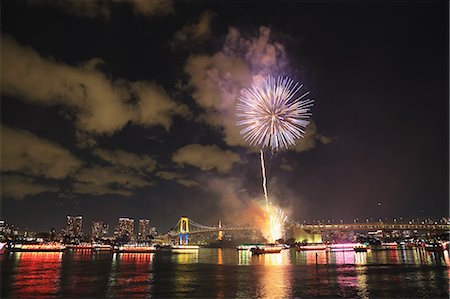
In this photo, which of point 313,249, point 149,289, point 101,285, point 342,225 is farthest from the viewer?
point 342,225

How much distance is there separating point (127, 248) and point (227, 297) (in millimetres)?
137299

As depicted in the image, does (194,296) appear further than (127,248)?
No

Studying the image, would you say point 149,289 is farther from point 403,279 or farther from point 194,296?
point 403,279

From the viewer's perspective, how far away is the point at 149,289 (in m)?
33.8

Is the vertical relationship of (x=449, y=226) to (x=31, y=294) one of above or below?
above

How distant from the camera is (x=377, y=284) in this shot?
35031 mm

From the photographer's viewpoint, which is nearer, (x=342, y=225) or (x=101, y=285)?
(x=101, y=285)

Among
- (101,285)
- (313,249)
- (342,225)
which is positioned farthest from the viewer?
(342,225)

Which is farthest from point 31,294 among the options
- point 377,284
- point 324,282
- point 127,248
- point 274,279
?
point 127,248

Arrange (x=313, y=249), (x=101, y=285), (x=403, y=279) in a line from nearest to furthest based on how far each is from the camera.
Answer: (x=101, y=285), (x=403, y=279), (x=313, y=249)

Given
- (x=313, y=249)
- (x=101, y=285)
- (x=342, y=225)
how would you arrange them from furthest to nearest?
(x=342, y=225) → (x=313, y=249) → (x=101, y=285)

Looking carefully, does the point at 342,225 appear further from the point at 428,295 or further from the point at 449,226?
the point at 428,295

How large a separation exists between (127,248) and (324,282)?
133 meters

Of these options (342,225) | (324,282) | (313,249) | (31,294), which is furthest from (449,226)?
Answer: (31,294)
